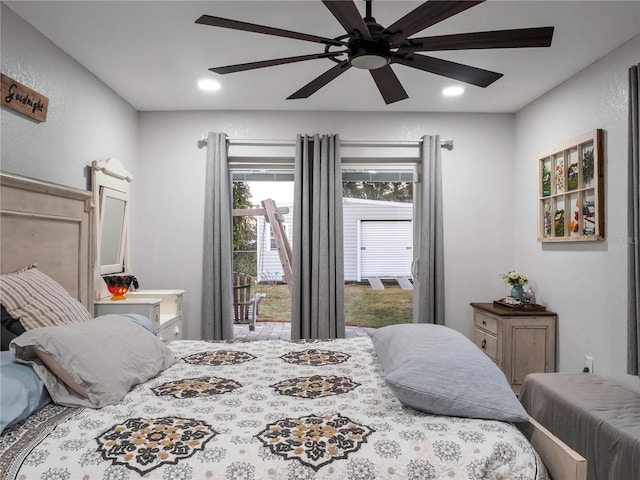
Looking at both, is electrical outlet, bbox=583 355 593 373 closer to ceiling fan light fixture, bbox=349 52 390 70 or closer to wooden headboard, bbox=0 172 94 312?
ceiling fan light fixture, bbox=349 52 390 70

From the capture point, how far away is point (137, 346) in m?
1.96

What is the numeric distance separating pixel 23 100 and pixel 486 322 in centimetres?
373

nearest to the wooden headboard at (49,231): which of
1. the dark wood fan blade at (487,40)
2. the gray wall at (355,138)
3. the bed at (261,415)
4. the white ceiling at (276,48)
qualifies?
the bed at (261,415)

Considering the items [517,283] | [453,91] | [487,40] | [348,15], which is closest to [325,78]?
[348,15]

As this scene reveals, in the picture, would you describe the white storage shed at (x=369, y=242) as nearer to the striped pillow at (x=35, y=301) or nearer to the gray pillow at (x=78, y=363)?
the striped pillow at (x=35, y=301)

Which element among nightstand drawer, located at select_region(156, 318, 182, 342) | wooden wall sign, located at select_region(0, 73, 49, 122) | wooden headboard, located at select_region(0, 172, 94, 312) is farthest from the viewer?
nightstand drawer, located at select_region(156, 318, 182, 342)

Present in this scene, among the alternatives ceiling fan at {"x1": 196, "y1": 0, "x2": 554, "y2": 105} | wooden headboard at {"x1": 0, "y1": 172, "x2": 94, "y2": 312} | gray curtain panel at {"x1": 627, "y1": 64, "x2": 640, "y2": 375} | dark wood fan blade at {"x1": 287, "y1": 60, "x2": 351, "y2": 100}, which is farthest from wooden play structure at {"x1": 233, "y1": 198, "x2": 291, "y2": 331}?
gray curtain panel at {"x1": 627, "y1": 64, "x2": 640, "y2": 375}

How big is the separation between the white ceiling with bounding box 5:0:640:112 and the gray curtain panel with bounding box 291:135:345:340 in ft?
1.57

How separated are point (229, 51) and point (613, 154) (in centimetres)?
262

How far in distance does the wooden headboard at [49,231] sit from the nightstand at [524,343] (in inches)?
123

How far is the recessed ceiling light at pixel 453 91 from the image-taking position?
11.7 feet

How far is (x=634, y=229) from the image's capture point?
2594 mm

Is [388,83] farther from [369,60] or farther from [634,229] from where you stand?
[634,229]

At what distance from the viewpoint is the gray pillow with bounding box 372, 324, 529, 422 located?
1.54 metres
